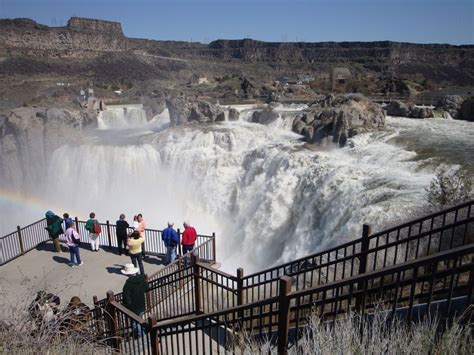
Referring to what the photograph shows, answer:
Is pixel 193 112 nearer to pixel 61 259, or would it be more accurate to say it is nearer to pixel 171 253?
pixel 61 259

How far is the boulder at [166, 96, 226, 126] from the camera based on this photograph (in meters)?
30.9

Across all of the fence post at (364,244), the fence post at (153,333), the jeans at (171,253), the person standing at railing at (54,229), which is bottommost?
the jeans at (171,253)

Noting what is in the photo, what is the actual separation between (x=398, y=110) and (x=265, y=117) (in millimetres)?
9289

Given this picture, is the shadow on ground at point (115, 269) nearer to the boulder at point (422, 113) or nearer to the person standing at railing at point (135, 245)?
the person standing at railing at point (135, 245)

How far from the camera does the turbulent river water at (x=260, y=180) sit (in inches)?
519

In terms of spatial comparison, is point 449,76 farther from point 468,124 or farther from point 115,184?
point 115,184

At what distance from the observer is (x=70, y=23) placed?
4272 inches

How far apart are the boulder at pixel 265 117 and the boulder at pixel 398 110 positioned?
7.85 meters

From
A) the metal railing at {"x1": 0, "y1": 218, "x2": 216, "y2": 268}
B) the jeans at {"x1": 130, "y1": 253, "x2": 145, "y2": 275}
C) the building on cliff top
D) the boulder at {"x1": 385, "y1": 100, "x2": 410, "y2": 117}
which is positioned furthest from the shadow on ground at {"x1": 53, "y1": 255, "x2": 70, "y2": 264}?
the building on cliff top

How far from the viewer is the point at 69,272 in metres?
10.6

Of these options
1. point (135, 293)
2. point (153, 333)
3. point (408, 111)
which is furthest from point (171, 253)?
point (408, 111)

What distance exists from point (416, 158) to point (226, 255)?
8935 mm

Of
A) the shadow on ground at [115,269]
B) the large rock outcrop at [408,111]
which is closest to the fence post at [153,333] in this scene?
the shadow on ground at [115,269]

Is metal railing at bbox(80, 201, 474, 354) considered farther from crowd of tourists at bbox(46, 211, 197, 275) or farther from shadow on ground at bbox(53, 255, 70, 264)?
shadow on ground at bbox(53, 255, 70, 264)
